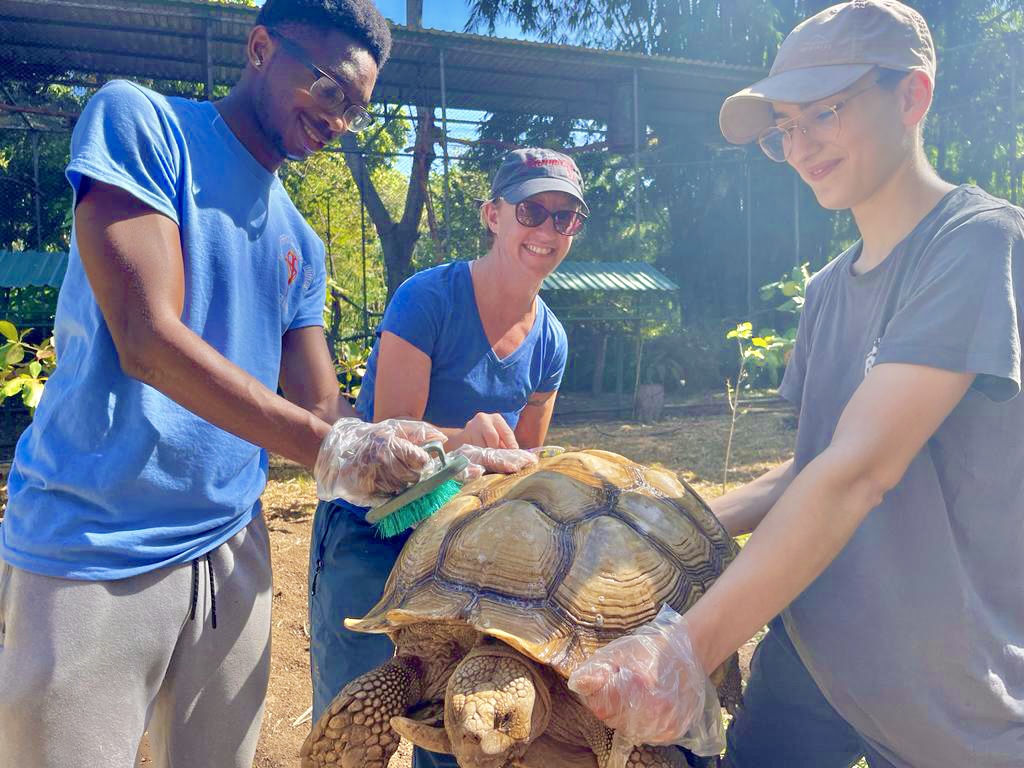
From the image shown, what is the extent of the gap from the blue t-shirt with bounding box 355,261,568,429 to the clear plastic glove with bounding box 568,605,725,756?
107 centimetres

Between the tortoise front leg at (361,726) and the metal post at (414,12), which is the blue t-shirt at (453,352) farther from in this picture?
the metal post at (414,12)

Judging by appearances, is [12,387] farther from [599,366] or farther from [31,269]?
[599,366]

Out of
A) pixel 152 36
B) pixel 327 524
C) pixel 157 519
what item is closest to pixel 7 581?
pixel 157 519

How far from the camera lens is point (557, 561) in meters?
1.65

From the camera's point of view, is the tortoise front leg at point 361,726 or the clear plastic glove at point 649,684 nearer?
the clear plastic glove at point 649,684

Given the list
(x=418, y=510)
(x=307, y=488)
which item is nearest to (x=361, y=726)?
(x=418, y=510)

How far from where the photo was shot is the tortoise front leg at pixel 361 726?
165cm

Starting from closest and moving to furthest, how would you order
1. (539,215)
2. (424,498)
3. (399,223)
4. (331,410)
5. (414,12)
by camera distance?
(424,498) < (331,410) < (539,215) < (399,223) < (414,12)

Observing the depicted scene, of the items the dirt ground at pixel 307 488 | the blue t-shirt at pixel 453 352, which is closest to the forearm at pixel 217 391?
the blue t-shirt at pixel 453 352

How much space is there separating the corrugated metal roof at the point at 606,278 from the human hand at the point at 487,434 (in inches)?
342

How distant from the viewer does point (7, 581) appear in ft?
5.57

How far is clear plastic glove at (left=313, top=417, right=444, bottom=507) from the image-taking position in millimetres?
1666

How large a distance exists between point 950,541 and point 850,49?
3.20ft

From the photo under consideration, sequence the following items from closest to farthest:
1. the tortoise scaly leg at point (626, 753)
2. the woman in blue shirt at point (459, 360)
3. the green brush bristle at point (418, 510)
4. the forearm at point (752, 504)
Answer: the tortoise scaly leg at point (626, 753)
the green brush bristle at point (418, 510)
the forearm at point (752, 504)
the woman in blue shirt at point (459, 360)
